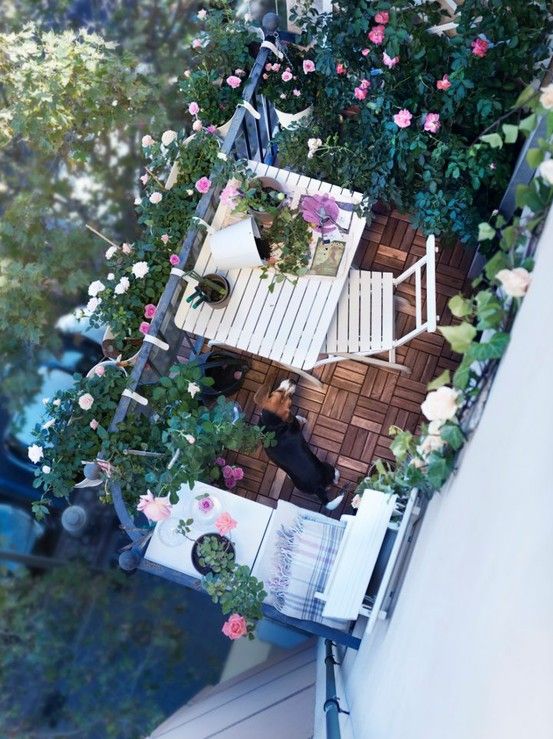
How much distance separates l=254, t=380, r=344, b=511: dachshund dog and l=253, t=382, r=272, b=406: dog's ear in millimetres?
350

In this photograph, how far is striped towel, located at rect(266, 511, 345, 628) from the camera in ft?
9.87

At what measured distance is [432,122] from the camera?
311 cm

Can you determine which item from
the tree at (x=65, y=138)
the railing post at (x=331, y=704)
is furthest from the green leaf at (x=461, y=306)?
the tree at (x=65, y=138)

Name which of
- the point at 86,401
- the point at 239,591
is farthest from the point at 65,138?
the point at 239,591

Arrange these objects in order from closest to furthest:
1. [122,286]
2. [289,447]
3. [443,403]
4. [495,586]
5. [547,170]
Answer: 1. [495,586]
2. [547,170]
3. [443,403]
4. [122,286]
5. [289,447]

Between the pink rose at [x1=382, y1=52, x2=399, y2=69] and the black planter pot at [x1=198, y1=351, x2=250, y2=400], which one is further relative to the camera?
the black planter pot at [x1=198, y1=351, x2=250, y2=400]

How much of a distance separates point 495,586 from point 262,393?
272 cm

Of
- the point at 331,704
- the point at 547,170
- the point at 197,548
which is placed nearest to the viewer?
the point at 547,170

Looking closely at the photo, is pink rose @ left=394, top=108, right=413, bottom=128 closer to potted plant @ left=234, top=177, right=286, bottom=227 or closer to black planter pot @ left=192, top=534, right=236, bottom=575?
potted plant @ left=234, top=177, right=286, bottom=227

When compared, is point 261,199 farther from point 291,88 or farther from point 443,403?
point 443,403

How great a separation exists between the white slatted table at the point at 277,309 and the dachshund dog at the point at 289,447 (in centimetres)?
26

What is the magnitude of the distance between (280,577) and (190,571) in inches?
17.1

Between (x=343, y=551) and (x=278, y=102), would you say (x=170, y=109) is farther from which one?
(x=343, y=551)

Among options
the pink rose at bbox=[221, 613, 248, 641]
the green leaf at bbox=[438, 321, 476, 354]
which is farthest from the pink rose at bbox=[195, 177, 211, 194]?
the pink rose at bbox=[221, 613, 248, 641]
